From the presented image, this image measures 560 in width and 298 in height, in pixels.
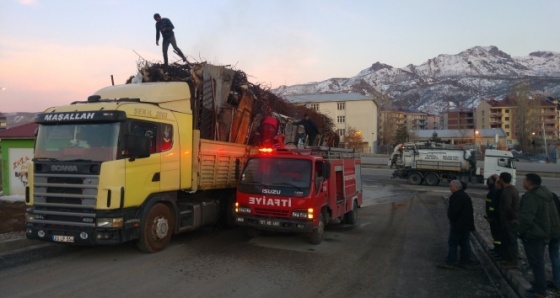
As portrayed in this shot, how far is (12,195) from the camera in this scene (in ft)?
53.2

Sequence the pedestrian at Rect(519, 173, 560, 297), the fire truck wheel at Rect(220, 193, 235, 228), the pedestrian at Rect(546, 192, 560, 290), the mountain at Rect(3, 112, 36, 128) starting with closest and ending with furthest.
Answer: the pedestrian at Rect(519, 173, 560, 297), the pedestrian at Rect(546, 192, 560, 290), the fire truck wheel at Rect(220, 193, 235, 228), the mountain at Rect(3, 112, 36, 128)

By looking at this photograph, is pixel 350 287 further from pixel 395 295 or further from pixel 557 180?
pixel 557 180

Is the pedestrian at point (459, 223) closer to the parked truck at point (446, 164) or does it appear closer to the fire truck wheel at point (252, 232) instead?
the fire truck wheel at point (252, 232)

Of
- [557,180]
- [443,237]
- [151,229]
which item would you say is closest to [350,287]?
[151,229]

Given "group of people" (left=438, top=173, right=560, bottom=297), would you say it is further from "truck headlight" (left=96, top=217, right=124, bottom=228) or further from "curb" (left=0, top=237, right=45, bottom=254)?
"curb" (left=0, top=237, right=45, bottom=254)

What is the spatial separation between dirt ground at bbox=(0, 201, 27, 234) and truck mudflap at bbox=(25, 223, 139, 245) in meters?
2.96

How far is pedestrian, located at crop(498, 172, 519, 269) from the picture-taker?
748 cm

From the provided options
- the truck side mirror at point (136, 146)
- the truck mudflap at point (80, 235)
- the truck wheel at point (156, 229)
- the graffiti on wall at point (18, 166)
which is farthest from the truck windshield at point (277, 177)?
the graffiti on wall at point (18, 166)

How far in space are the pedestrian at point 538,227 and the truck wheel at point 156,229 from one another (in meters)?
6.21

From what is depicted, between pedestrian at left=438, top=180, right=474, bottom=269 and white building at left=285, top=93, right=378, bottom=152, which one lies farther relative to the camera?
white building at left=285, top=93, right=378, bottom=152

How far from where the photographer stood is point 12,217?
1185 centimetres

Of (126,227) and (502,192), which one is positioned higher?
(502,192)

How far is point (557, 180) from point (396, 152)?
12.8 metres

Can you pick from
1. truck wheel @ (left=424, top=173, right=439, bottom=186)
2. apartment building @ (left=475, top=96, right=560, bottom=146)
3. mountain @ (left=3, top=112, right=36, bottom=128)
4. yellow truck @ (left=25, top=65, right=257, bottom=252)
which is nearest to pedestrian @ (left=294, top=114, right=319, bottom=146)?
yellow truck @ (left=25, top=65, right=257, bottom=252)
